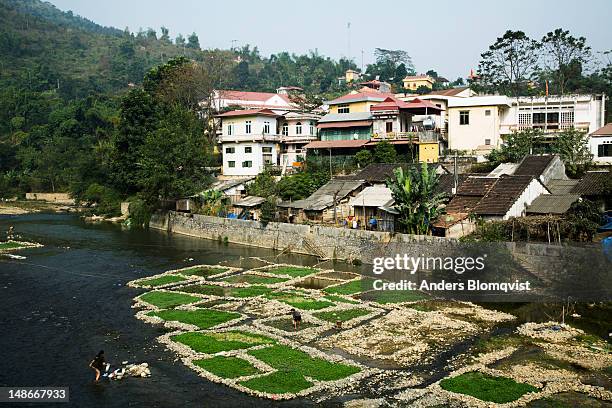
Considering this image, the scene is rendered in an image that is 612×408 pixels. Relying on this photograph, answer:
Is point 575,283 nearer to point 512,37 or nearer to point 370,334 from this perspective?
point 370,334

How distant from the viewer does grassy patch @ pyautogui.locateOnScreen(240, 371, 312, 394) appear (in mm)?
22281

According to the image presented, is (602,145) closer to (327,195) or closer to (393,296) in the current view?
(327,195)

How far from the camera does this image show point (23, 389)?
23.1m

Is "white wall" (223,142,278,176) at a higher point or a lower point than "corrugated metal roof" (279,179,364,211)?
higher

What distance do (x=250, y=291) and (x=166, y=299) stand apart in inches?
193

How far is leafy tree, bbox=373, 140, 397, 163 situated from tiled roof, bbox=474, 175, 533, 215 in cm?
1581

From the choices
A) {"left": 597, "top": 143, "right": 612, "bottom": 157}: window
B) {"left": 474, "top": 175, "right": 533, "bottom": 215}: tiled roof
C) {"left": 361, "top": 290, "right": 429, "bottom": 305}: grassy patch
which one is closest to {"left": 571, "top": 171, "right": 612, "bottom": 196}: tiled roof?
{"left": 474, "top": 175, "right": 533, "bottom": 215}: tiled roof

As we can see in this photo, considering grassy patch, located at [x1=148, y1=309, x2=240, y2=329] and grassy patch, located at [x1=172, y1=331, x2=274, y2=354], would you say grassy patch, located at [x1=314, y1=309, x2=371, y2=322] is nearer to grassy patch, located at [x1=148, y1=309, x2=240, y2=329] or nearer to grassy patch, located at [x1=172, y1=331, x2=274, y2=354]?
grassy patch, located at [x1=172, y1=331, x2=274, y2=354]

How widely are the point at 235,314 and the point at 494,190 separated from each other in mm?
21891

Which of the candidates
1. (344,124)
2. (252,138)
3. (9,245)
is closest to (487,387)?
(9,245)

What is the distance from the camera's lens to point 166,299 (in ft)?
114

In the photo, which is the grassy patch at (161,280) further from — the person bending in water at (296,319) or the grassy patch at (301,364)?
the grassy patch at (301,364)

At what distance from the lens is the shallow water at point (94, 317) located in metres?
22.6

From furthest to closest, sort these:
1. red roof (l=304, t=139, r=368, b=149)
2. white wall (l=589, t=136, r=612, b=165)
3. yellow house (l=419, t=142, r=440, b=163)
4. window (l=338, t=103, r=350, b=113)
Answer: window (l=338, t=103, r=350, b=113)
red roof (l=304, t=139, r=368, b=149)
yellow house (l=419, t=142, r=440, b=163)
white wall (l=589, t=136, r=612, b=165)
